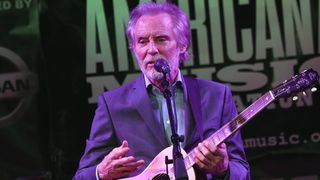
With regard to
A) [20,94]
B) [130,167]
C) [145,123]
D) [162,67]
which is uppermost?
[162,67]

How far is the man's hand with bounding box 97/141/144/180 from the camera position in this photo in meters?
4.01

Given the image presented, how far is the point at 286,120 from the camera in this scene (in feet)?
17.4

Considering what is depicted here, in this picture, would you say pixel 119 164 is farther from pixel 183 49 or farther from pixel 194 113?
pixel 183 49

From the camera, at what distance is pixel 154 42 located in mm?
4320

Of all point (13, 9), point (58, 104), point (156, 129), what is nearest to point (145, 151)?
point (156, 129)

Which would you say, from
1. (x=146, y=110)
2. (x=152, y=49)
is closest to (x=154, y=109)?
(x=146, y=110)

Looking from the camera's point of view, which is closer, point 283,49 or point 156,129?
point 156,129

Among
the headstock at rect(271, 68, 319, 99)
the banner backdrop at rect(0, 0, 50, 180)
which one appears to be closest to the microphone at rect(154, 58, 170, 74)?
the headstock at rect(271, 68, 319, 99)

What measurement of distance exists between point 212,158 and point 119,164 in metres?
0.51

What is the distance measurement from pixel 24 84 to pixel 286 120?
6.38 feet

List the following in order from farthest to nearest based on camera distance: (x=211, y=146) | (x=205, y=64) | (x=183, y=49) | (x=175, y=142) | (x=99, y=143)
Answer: (x=205, y=64) → (x=183, y=49) → (x=99, y=143) → (x=211, y=146) → (x=175, y=142)

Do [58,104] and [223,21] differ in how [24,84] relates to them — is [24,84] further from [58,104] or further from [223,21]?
[223,21]

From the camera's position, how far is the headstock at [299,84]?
3955 mm

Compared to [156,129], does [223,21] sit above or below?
above
